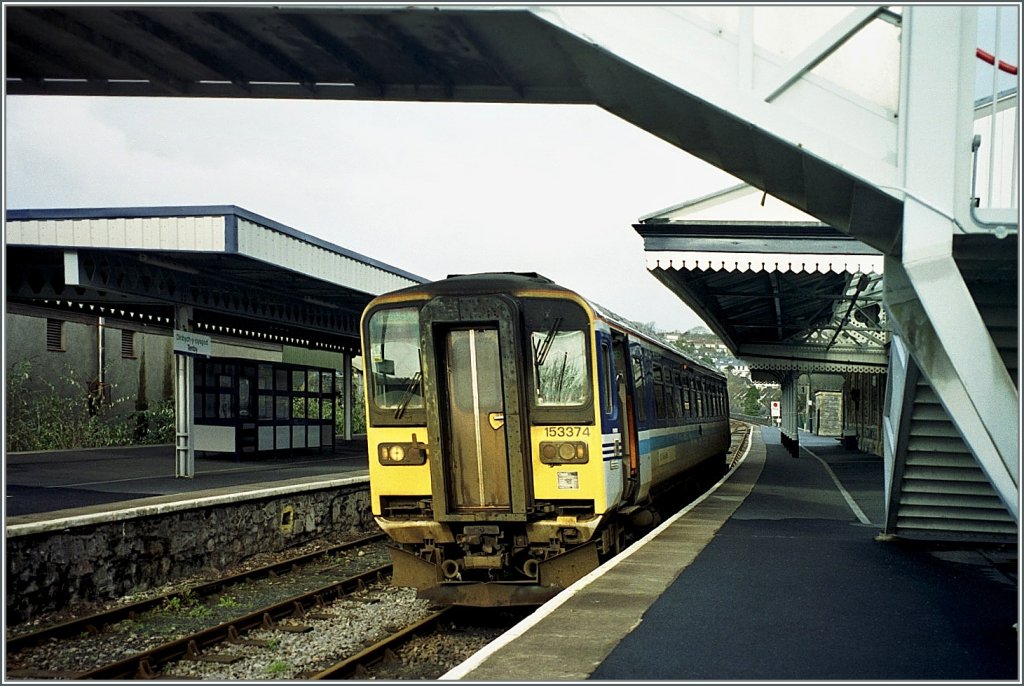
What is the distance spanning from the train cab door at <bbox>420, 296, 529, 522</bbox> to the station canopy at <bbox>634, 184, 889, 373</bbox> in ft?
13.7

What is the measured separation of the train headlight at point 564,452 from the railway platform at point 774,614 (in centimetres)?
100

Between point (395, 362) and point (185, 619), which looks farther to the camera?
point (185, 619)

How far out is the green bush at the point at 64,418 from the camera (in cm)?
2298

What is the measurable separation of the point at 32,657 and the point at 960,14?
8.29 metres

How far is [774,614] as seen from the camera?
270 inches

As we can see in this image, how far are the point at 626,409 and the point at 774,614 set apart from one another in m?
3.04

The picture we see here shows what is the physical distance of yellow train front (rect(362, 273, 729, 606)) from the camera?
820cm

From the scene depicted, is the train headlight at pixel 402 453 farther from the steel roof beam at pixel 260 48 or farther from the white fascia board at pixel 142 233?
the white fascia board at pixel 142 233

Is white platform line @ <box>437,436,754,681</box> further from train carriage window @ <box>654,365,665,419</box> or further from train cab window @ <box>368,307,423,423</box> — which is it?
train cab window @ <box>368,307,423,423</box>

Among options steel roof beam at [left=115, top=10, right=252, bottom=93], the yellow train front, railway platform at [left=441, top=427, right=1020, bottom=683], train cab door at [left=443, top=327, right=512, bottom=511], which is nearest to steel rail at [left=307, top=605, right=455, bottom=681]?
the yellow train front

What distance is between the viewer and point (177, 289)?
53.7ft

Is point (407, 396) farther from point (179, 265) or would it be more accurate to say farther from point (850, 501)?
point (850, 501)

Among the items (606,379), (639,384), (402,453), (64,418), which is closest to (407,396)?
(402,453)

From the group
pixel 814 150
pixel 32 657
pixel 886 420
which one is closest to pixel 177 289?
pixel 32 657
